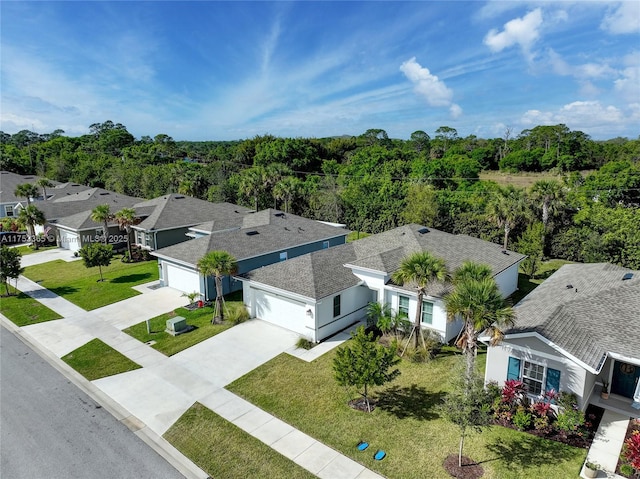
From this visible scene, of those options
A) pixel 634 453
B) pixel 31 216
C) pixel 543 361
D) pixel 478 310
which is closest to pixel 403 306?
pixel 478 310

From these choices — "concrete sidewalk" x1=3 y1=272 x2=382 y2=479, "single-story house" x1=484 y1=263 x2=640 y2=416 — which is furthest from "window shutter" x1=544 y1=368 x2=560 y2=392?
"concrete sidewalk" x1=3 y1=272 x2=382 y2=479

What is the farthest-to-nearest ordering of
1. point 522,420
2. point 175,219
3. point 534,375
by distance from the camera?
point 175,219, point 534,375, point 522,420

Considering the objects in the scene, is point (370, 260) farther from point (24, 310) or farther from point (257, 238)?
point (24, 310)

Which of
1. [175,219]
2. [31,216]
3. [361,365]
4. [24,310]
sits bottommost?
[24,310]

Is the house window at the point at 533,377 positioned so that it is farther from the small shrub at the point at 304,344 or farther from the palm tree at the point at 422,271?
the small shrub at the point at 304,344

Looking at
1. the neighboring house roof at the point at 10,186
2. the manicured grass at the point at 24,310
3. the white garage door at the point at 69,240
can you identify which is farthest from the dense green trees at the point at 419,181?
the manicured grass at the point at 24,310

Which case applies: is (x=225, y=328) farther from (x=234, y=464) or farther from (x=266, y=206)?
(x=266, y=206)

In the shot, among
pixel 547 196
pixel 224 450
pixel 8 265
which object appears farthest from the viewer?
Result: pixel 547 196
